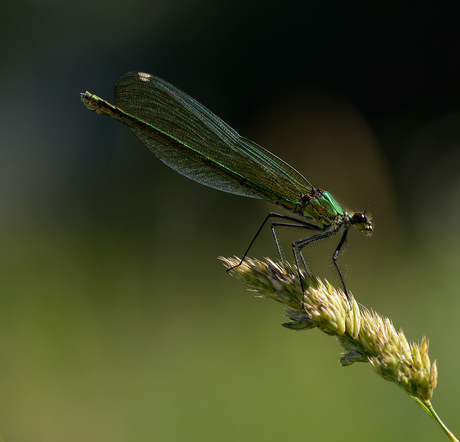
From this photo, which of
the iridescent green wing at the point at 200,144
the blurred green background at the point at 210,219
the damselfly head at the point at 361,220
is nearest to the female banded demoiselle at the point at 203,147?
the iridescent green wing at the point at 200,144

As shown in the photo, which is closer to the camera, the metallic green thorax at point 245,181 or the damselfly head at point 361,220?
the damselfly head at point 361,220

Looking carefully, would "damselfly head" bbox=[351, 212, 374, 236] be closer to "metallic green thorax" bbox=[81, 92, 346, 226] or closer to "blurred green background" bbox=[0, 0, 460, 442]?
"metallic green thorax" bbox=[81, 92, 346, 226]

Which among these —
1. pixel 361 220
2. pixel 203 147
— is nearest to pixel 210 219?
pixel 203 147

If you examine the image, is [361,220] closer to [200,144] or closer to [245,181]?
[245,181]

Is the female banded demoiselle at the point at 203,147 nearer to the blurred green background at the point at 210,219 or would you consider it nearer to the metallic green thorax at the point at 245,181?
the metallic green thorax at the point at 245,181

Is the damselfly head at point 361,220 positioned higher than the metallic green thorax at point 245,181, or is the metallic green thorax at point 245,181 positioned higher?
the metallic green thorax at point 245,181

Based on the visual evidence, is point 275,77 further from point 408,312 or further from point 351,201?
point 408,312

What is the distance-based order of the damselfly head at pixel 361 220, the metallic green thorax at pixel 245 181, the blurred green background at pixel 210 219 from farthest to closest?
1. the blurred green background at pixel 210 219
2. the metallic green thorax at pixel 245 181
3. the damselfly head at pixel 361 220

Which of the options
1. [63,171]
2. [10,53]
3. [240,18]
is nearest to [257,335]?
[63,171]
